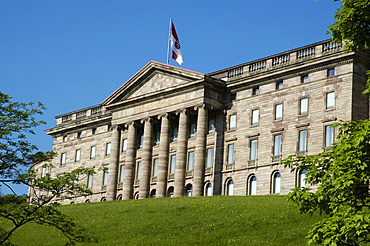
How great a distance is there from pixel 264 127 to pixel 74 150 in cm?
3256

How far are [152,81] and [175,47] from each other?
4577mm

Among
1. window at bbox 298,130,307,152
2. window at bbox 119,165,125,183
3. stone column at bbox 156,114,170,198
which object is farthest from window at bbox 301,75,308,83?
window at bbox 119,165,125,183

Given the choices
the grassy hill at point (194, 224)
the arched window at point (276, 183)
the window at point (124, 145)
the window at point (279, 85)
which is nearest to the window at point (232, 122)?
the window at point (279, 85)

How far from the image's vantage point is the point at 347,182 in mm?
26797

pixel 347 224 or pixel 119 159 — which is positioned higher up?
pixel 119 159

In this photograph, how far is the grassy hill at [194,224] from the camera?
4831 cm

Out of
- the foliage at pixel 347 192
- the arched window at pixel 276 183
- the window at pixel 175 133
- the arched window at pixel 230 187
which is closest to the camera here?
the foliage at pixel 347 192

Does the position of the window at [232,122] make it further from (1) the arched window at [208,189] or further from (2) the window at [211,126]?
(1) the arched window at [208,189]

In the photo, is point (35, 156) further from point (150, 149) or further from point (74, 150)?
point (74, 150)

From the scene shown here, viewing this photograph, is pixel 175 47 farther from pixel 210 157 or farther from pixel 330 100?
pixel 330 100

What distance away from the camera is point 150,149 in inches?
3430

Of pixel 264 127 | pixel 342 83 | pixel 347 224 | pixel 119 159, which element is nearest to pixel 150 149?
pixel 119 159

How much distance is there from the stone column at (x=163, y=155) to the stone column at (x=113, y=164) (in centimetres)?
830

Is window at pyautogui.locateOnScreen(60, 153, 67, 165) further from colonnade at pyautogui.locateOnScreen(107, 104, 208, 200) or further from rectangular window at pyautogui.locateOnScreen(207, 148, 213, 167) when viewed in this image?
rectangular window at pyautogui.locateOnScreen(207, 148, 213, 167)
